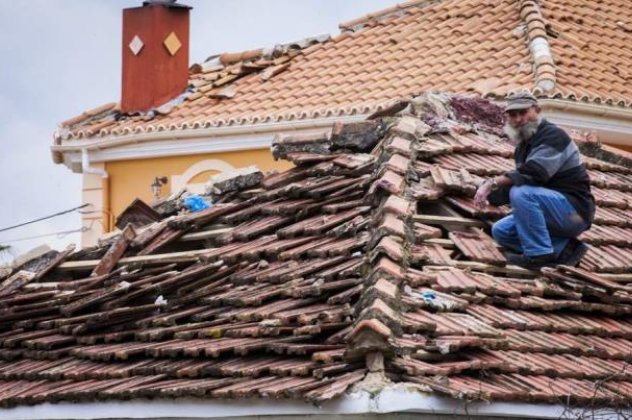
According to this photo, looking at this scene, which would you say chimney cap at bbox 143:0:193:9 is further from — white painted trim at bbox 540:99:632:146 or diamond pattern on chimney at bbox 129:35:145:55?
white painted trim at bbox 540:99:632:146

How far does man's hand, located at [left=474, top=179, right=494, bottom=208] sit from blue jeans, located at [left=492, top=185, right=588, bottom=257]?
171mm

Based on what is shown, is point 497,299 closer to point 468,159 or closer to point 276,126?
point 468,159

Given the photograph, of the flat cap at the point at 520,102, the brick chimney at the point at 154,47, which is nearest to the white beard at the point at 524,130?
the flat cap at the point at 520,102

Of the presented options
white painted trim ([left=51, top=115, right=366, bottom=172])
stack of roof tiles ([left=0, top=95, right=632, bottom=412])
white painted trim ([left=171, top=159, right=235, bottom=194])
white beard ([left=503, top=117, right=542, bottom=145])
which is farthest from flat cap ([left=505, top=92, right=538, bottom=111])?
white painted trim ([left=171, top=159, right=235, bottom=194])

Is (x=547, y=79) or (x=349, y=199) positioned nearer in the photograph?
(x=349, y=199)

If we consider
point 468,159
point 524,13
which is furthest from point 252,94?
point 468,159

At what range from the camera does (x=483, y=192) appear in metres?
13.6

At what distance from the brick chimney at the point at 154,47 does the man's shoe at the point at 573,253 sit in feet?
58.9

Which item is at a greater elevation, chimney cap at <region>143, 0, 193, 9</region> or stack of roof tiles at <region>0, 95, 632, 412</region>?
stack of roof tiles at <region>0, 95, 632, 412</region>

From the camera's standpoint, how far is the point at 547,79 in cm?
2558

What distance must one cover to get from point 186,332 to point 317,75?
1674 cm

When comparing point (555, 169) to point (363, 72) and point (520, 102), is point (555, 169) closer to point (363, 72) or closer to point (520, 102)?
point (520, 102)

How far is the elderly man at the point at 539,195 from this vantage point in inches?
528

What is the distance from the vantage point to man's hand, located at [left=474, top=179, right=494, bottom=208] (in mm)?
13648
